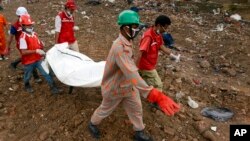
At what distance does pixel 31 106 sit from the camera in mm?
5137

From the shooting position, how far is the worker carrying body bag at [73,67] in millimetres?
4695

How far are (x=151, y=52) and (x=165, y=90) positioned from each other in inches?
51.4

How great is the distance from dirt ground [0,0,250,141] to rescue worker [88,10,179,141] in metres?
0.44

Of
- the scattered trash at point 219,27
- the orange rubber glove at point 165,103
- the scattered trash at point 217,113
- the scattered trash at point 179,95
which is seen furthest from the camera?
the scattered trash at point 219,27

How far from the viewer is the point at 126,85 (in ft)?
12.8

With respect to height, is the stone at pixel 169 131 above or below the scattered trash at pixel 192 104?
above

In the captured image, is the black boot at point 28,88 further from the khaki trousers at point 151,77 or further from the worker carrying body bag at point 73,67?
the khaki trousers at point 151,77

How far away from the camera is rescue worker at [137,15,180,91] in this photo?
180 inches

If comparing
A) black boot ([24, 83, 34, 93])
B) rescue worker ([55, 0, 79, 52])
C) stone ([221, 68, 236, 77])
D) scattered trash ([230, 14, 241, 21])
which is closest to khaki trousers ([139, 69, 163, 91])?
rescue worker ([55, 0, 79, 52])

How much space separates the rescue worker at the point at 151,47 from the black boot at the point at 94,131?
105 cm

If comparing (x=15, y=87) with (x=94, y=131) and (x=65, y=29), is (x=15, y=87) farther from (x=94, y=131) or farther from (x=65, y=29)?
(x=94, y=131)

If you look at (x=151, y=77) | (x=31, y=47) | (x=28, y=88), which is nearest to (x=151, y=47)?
(x=151, y=77)

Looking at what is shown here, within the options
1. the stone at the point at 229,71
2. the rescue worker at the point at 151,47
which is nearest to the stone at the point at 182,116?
the rescue worker at the point at 151,47

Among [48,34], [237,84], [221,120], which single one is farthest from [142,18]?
[221,120]
